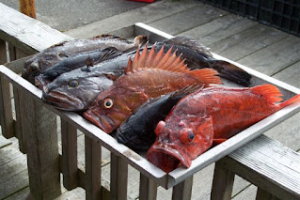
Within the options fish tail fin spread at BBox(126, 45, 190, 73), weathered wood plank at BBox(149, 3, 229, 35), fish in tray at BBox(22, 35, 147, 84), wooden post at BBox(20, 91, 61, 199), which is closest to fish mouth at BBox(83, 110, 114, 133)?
fish tail fin spread at BBox(126, 45, 190, 73)

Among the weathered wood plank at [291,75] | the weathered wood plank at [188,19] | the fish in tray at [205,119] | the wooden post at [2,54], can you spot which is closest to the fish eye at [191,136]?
the fish in tray at [205,119]

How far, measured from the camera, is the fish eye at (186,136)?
4.43 feet

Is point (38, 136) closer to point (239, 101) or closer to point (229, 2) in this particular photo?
point (239, 101)

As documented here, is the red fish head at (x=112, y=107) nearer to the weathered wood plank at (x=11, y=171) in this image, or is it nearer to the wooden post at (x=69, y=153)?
the wooden post at (x=69, y=153)

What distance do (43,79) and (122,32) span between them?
1.91 feet

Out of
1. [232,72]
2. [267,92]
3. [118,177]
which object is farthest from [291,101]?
[118,177]

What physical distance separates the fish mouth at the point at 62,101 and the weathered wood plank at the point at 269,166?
1.62 feet

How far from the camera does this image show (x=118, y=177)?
72.2 inches

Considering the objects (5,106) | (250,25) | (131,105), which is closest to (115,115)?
(131,105)

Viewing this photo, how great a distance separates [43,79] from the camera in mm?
1722

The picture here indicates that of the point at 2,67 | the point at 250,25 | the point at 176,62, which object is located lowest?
the point at 250,25

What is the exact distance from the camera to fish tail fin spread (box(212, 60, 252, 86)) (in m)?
1.77

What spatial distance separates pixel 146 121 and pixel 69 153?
2.47 ft

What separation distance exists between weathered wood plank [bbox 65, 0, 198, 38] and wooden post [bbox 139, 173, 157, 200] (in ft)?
8.70
